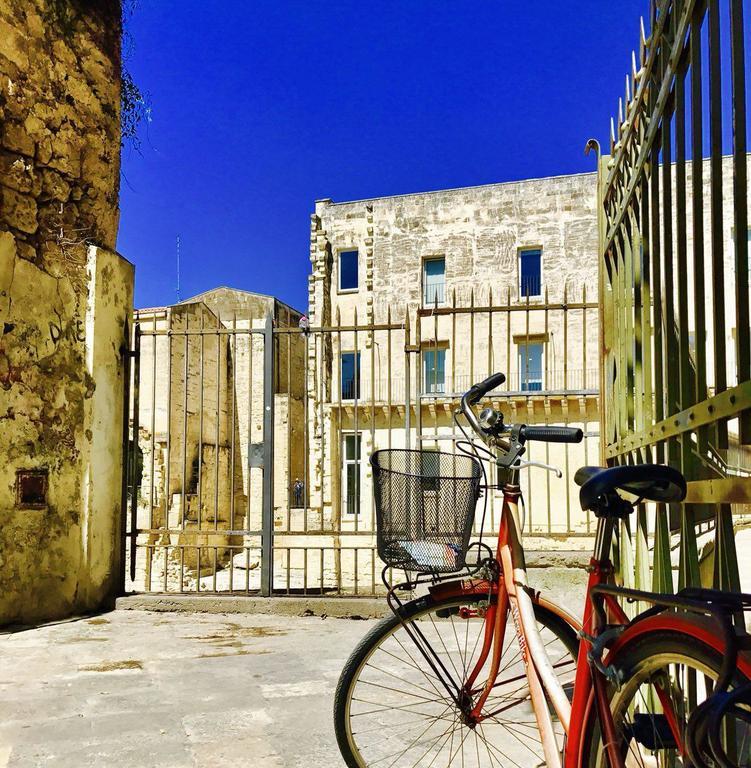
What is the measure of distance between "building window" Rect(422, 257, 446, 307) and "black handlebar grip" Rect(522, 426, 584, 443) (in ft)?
56.5

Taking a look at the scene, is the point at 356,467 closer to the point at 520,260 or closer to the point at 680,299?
the point at 680,299

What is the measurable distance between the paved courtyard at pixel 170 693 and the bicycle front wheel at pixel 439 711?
228 millimetres

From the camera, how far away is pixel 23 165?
5.64 meters

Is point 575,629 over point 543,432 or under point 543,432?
under

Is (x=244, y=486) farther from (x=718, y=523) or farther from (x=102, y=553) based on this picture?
(x=718, y=523)

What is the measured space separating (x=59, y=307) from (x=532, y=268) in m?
15.3

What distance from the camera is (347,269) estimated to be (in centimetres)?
2080

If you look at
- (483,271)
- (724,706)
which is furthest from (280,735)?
(483,271)

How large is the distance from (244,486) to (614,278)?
19005 millimetres

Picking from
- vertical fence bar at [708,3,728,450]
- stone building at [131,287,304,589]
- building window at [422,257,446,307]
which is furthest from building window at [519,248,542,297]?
vertical fence bar at [708,3,728,450]

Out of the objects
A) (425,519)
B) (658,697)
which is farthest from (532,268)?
(658,697)

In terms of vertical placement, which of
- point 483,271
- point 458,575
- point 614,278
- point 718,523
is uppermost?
point 483,271

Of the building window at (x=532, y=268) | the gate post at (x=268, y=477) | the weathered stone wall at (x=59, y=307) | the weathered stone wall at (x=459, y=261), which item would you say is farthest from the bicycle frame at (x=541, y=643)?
the building window at (x=532, y=268)

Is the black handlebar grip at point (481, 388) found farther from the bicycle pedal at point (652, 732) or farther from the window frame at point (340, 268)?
the window frame at point (340, 268)
